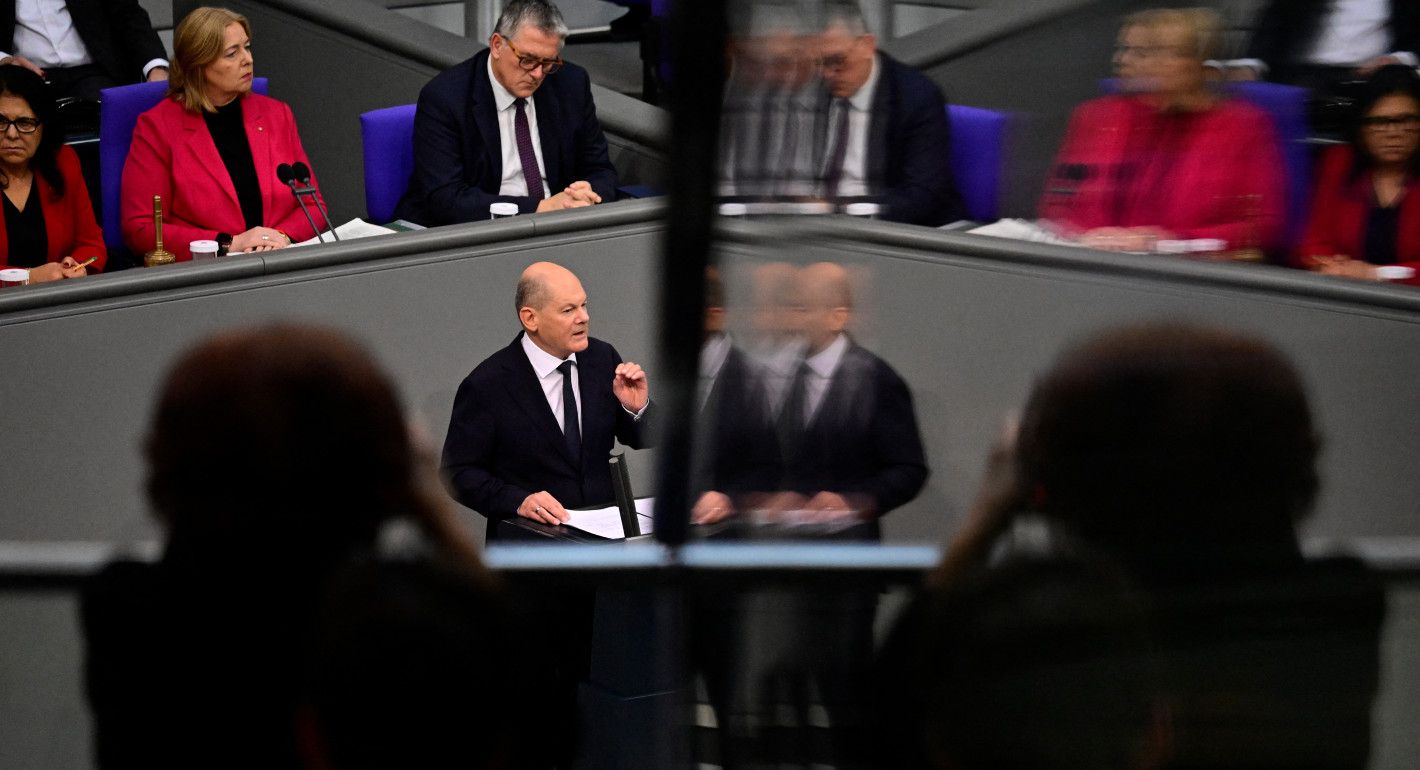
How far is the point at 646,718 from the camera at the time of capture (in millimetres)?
529

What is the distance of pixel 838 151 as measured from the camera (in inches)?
14.4

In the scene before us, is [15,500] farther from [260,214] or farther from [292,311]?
[260,214]

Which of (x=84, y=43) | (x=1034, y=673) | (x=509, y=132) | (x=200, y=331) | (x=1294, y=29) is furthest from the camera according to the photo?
(x=84, y=43)

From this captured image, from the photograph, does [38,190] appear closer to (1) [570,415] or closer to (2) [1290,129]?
(1) [570,415]

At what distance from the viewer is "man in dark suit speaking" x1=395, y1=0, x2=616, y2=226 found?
2.07 m

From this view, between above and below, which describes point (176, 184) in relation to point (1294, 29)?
below

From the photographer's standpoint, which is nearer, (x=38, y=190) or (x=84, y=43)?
(x=38, y=190)

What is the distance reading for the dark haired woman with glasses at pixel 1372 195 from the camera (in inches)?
14.6

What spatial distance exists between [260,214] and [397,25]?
70cm

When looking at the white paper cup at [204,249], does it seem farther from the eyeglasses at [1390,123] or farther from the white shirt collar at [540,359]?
the eyeglasses at [1390,123]

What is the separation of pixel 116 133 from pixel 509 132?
1.92 ft

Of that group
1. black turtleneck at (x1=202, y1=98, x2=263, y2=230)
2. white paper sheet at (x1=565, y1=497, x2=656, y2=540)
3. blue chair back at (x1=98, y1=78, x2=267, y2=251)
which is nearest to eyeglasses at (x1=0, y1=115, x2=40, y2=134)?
blue chair back at (x1=98, y1=78, x2=267, y2=251)

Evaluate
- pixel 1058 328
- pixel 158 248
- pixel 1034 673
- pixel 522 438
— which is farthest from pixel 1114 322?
pixel 158 248

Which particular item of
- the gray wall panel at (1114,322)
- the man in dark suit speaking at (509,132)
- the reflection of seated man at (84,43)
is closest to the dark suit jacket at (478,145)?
the man in dark suit speaking at (509,132)
